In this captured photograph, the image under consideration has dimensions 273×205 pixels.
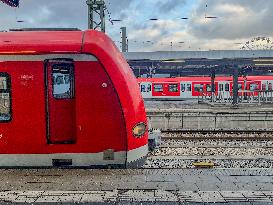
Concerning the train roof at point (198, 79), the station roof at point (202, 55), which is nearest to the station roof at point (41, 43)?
the station roof at point (202, 55)

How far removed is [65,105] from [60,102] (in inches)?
5.0

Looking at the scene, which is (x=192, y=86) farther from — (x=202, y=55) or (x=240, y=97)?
(x=202, y=55)

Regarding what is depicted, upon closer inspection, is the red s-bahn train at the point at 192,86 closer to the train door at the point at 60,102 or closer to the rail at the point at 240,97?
the rail at the point at 240,97

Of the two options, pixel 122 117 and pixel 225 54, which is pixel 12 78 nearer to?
pixel 122 117

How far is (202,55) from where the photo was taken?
35.7 meters

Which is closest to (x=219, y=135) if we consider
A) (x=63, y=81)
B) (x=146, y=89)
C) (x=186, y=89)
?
(x=63, y=81)

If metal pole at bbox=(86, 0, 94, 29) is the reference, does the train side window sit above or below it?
below

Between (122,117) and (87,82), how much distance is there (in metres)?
1.06

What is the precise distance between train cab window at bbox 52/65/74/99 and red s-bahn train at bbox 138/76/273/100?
33.8 meters

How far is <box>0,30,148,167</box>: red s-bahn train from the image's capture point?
692 cm

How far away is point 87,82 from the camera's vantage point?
22.8ft

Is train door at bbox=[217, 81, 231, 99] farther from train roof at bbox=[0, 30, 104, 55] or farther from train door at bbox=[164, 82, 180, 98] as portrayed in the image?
train roof at bbox=[0, 30, 104, 55]

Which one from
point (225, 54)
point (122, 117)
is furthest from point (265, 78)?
point (122, 117)

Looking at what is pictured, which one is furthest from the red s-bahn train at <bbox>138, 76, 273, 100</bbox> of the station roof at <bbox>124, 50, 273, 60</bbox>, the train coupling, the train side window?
the train side window
